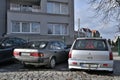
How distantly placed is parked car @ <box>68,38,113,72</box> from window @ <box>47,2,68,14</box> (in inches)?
908

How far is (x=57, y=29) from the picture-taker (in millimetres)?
34188

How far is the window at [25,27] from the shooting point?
101 ft

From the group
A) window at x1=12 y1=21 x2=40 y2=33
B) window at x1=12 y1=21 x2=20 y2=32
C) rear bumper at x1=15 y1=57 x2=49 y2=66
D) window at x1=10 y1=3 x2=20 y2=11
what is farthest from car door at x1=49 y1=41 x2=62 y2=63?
window at x1=10 y1=3 x2=20 y2=11

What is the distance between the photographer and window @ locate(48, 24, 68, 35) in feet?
109

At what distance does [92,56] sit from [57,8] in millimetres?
24582

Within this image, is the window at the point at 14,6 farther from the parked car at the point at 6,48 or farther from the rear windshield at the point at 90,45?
the rear windshield at the point at 90,45

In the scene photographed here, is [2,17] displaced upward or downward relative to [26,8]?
downward

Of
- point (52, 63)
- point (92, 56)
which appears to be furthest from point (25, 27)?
point (92, 56)

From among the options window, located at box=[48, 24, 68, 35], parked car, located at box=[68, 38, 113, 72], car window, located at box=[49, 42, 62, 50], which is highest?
window, located at box=[48, 24, 68, 35]

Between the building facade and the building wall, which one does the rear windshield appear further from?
the building wall

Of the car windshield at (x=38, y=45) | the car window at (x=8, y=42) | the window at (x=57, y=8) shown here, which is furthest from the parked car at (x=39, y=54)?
the window at (x=57, y=8)

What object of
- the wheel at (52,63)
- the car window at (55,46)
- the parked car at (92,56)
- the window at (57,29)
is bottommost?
the wheel at (52,63)

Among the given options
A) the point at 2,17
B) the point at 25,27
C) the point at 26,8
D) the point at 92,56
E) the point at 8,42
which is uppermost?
the point at 26,8

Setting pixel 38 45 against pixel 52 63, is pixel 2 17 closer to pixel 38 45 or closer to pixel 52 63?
pixel 38 45
